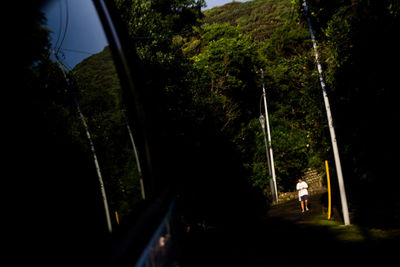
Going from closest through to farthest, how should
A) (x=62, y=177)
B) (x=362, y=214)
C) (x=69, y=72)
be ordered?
(x=62, y=177)
(x=69, y=72)
(x=362, y=214)

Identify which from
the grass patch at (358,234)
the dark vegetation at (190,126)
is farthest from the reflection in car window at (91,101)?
the grass patch at (358,234)

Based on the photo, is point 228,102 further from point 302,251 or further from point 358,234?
point 302,251

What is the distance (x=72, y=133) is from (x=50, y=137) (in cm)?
12

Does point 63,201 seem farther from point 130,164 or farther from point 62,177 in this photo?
point 130,164

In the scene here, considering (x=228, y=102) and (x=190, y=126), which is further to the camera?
(x=228, y=102)

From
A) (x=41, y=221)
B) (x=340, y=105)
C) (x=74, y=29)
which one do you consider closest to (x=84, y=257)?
(x=41, y=221)

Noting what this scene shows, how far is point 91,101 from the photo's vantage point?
1122mm

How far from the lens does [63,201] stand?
2.51 ft

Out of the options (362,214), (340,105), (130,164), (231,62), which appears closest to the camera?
(130,164)

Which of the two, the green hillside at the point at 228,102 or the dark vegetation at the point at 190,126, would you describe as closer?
the dark vegetation at the point at 190,126

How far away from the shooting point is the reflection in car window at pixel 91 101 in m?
0.94

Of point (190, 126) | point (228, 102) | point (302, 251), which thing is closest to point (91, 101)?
point (302, 251)

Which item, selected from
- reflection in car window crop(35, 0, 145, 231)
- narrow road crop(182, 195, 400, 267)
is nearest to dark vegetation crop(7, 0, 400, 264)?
reflection in car window crop(35, 0, 145, 231)

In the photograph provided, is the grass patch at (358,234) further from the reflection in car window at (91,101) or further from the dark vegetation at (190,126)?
the reflection in car window at (91,101)
